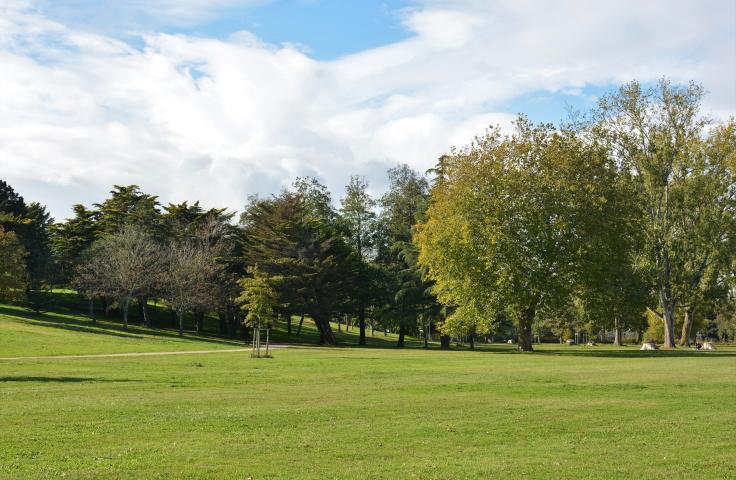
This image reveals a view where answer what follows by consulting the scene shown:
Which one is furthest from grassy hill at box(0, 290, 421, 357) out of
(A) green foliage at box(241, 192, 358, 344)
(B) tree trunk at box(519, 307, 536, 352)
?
(B) tree trunk at box(519, 307, 536, 352)

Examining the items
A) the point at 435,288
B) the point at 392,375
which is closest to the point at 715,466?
the point at 392,375

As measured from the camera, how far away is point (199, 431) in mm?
14750

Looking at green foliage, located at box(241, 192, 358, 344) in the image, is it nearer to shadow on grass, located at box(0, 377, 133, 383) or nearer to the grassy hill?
the grassy hill

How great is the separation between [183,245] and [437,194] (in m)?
32.5

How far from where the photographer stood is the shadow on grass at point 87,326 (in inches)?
2601

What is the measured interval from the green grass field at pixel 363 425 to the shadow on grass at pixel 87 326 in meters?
38.6

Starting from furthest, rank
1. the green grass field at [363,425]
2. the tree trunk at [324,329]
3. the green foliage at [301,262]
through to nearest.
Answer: the tree trunk at [324,329] → the green foliage at [301,262] → the green grass field at [363,425]

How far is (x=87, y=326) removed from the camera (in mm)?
70000

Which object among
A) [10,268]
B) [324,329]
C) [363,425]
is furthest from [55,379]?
[324,329]

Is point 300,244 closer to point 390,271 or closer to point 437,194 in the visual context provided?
point 390,271

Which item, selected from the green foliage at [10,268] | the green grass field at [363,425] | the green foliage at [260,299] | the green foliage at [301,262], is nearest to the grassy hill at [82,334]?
the green foliage at [10,268]

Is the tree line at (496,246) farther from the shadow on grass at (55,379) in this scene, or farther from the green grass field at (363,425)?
the shadow on grass at (55,379)

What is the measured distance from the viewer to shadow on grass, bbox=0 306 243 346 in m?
66.1

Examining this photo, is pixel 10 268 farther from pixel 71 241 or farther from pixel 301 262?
pixel 301 262
